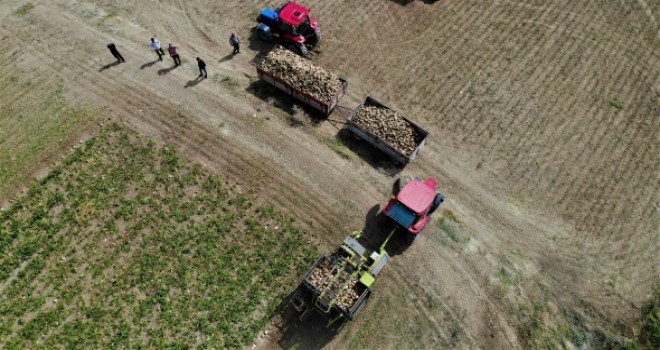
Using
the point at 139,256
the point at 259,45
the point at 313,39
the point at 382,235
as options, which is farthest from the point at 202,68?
the point at 382,235

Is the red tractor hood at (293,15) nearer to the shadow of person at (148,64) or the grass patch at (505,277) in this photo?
the shadow of person at (148,64)

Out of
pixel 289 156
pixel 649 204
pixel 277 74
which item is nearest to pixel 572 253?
pixel 649 204

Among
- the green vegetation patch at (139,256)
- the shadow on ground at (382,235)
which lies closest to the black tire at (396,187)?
the shadow on ground at (382,235)

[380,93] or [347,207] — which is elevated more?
[380,93]

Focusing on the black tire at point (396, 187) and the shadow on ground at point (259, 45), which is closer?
the black tire at point (396, 187)

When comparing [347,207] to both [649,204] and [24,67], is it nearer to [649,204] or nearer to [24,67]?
[649,204]

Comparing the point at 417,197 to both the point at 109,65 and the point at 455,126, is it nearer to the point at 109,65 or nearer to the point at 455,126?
the point at 455,126
